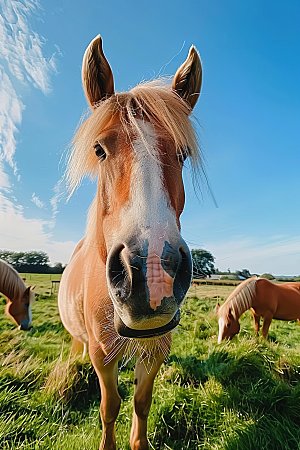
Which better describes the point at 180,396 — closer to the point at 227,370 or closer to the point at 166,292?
the point at 227,370

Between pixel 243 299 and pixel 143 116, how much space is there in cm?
684

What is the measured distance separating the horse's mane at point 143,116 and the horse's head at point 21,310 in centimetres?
757

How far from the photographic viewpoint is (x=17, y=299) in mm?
8617

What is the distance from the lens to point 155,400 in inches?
126

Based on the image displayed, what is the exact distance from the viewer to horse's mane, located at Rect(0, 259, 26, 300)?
813 cm

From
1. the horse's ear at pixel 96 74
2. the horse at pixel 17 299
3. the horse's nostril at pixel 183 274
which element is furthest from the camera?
the horse at pixel 17 299

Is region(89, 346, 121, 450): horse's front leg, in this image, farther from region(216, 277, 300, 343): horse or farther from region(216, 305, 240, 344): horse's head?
region(216, 305, 240, 344): horse's head

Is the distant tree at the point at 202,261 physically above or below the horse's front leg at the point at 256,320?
above

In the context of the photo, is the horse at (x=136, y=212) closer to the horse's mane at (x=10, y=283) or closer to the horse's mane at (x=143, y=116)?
the horse's mane at (x=143, y=116)

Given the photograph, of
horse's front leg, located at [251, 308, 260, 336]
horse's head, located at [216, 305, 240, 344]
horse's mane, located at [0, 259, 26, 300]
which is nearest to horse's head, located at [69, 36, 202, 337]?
horse's head, located at [216, 305, 240, 344]

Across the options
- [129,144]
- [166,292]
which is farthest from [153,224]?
[129,144]

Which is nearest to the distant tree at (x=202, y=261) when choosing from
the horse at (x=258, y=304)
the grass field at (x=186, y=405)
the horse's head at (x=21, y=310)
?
the grass field at (x=186, y=405)

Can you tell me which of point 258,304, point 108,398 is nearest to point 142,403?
point 108,398

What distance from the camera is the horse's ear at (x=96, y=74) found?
202cm
